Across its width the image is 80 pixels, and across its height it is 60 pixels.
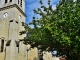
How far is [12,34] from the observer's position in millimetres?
30469

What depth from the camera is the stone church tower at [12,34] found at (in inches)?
1135

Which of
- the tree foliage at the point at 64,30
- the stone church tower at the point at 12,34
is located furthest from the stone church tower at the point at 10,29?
the tree foliage at the point at 64,30

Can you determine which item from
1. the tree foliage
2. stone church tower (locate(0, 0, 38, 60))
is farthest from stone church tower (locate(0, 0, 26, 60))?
the tree foliage

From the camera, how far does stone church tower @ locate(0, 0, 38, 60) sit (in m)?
28.8

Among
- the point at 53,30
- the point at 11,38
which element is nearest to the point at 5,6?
the point at 11,38

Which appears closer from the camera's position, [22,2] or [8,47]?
[8,47]

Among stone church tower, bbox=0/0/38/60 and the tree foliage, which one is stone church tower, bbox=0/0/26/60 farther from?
the tree foliage

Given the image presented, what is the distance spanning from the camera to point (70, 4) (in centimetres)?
1612

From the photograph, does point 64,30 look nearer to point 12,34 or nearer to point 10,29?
point 12,34

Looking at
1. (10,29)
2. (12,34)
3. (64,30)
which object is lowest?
(64,30)

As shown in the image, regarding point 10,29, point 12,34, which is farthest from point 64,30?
point 10,29

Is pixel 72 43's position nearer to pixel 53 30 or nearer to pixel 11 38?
pixel 53 30

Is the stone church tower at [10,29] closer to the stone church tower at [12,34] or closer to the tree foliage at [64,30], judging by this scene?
the stone church tower at [12,34]

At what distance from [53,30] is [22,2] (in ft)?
82.0
